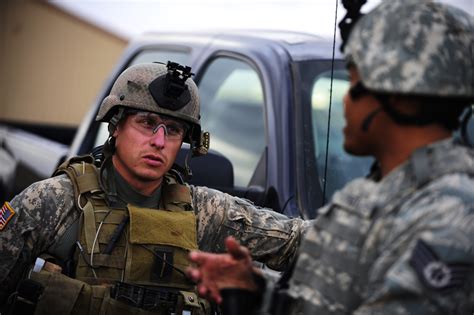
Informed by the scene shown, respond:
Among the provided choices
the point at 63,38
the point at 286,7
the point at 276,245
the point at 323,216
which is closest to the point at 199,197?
the point at 276,245

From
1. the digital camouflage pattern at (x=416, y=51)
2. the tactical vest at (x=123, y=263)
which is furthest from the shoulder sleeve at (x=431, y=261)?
the tactical vest at (x=123, y=263)

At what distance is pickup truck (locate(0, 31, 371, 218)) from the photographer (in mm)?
4516

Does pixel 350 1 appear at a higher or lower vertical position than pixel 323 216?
higher

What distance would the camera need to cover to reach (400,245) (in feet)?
8.14

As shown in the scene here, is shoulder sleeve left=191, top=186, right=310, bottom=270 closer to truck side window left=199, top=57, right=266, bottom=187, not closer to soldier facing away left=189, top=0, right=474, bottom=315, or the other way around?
truck side window left=199, top=57, right=266, bottom=187

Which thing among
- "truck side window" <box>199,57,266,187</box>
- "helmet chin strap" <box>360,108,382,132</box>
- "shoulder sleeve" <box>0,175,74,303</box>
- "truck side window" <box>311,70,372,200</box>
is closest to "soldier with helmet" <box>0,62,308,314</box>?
"shoulder sleeve" <box>0,175,74,303</box>

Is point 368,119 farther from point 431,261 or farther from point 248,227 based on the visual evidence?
point 248,227

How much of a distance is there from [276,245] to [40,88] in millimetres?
9729

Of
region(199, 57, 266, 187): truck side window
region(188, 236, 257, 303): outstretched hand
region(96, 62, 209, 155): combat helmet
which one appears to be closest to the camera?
region(188, 236, 257, 303): outstretched hand

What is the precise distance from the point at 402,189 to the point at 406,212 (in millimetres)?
94

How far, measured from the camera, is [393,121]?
2633 millimetres

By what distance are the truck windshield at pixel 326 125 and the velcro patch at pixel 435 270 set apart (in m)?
2.11

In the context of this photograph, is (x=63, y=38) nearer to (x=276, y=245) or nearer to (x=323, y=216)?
(x=276, y=245)

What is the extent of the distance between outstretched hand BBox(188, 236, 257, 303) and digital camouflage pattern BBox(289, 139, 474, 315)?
0.45ft
